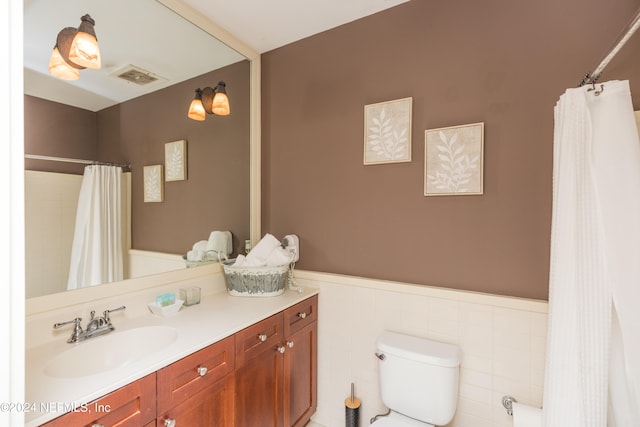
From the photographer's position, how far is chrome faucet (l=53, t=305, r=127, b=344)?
117cm

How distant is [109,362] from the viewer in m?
1.22

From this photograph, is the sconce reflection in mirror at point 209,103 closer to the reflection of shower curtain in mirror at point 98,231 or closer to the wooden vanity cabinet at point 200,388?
the reflection of shower curtain in mirror at point 98,231

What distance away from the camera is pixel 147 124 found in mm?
1576

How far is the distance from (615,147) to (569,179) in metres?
0.16

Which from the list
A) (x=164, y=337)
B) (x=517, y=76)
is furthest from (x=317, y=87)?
(x=164, y=337)

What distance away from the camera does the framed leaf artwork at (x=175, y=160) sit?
5.54 feet

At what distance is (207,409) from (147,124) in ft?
4.67

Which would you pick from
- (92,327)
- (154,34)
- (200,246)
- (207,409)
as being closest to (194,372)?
(207,409)

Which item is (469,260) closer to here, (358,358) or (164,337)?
(358,358)

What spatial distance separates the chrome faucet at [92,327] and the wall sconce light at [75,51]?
1.03m

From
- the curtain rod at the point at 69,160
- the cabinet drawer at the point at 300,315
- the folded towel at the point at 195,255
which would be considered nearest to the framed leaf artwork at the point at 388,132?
the cabinet drawer at the point at 300,315

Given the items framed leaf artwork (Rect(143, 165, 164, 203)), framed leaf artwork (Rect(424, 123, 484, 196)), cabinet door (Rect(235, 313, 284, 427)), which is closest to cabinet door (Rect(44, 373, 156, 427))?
cabinet door (Rect(235, 313, 284, 427))

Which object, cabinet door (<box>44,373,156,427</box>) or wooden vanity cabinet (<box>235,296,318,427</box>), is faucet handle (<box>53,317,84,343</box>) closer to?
cabinet door (<box>44,373,156,427</box>)

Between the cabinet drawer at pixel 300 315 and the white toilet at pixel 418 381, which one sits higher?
the cabinet drawer at pixel 300 315
